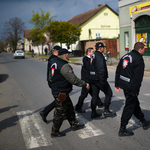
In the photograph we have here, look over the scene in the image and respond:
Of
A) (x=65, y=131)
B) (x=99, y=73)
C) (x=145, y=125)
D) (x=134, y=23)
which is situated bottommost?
(x=65, y=131)

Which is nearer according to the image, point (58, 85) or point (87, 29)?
point (58, 85)

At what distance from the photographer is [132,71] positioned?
3.79 meters

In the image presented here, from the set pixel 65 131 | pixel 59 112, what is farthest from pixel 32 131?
pixel 59 112

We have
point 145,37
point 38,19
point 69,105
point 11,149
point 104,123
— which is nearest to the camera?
point 11,149

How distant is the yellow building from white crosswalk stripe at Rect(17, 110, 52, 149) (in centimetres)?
3140

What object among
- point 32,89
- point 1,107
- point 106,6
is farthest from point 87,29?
point 1,107

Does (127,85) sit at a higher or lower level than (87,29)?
lower

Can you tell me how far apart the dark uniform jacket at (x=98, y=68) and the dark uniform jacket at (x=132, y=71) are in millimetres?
798

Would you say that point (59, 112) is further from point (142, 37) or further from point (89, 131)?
point (142, 37)

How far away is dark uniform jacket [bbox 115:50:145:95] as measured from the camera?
370 cm

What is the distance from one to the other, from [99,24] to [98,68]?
1361 inches

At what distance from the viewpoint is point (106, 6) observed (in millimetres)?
37438

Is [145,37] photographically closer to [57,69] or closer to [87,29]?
[57,69]

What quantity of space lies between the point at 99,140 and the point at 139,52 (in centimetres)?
185
